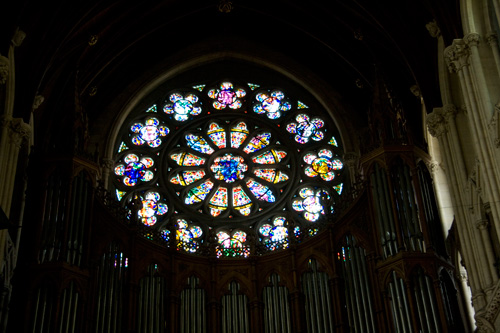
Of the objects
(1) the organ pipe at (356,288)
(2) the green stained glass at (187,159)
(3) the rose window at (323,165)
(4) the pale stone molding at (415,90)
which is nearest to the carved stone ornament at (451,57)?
(4) the pale stone molding at (415,90)

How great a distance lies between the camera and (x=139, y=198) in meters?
23.0

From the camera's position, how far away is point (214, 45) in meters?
27.2

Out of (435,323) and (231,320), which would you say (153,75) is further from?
(435,323)

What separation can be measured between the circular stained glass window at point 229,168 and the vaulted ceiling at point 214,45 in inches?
42.4

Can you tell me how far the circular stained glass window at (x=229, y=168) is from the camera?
23719mm

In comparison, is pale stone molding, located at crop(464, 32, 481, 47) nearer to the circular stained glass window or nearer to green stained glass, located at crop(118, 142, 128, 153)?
the circular stained glass window

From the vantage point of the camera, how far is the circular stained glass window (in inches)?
934

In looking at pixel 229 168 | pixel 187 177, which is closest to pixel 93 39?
pixel 187 177

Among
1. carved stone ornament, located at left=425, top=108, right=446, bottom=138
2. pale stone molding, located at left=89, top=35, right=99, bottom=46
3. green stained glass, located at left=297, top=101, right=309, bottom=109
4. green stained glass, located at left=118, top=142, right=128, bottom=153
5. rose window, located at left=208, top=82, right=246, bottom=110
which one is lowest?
carved stone ornament, located at left=425, top=108, right=446, bottom=138

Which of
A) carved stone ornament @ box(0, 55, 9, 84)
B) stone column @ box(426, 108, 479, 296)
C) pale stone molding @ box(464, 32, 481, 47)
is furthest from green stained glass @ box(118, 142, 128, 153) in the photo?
pale stone molding @ box(464, 32, 481, 47)

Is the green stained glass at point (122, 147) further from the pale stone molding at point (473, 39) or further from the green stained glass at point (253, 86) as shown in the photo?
the pale stone molding at point (473, 39)

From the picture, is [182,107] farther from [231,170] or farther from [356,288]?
[356,288]

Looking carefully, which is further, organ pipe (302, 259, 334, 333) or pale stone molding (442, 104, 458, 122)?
organ pipe (302, 259, 334, 333)

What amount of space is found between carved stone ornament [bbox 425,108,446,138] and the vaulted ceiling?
61 centimetres
